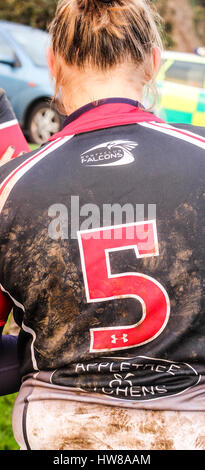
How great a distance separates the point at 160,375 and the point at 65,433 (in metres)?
0.27

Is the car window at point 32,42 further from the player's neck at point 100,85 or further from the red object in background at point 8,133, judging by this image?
the player's neck at point 100,85

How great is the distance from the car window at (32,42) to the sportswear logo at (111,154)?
739cm

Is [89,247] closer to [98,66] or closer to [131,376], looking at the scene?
[131,376]

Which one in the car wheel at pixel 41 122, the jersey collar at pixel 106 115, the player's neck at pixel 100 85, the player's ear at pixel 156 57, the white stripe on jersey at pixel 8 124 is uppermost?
the player's ear at pixel 156 57

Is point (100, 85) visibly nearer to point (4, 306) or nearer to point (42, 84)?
point (4, 306)

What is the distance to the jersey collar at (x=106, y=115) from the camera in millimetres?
1442

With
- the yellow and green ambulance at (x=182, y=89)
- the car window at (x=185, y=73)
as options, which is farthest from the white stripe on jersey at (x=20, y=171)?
the car window at (x=185, y=73)

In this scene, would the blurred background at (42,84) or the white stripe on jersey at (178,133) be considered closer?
the white stripe on jersey at (178,133)

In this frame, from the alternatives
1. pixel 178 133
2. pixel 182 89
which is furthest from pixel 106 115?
Answer: pixel 182 89

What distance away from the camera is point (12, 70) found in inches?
321

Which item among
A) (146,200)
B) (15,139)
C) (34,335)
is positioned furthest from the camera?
(15,139)

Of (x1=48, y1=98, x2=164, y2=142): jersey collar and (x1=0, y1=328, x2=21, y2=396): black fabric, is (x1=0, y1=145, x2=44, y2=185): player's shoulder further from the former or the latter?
(x1=0, y1=328, x2=21, y2=396): black fabric

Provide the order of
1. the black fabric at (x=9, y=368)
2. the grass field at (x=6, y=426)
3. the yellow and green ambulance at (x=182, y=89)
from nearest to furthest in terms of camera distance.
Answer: the black fabric at (x=9, y=368)
the grass field at (x=6, y=426)
the yellow and green ambulance at (x=182, y=89)
